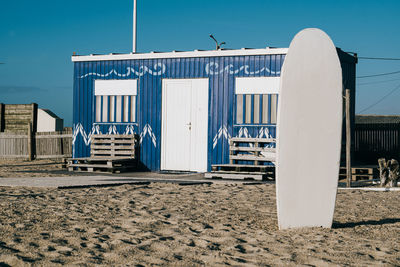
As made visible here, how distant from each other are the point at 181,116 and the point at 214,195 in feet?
19.9

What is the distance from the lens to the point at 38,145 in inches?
880

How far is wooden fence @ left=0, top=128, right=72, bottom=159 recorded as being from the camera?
2191 centimetres

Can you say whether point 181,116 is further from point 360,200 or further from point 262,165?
point 360,200

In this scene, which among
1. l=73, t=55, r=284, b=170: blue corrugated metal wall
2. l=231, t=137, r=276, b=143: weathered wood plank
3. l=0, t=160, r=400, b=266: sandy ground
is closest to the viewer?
l=0, t=160, r=400, b=266: sandy ground

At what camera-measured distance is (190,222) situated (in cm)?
643

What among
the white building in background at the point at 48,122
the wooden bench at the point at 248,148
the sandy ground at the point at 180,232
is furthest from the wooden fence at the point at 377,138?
the white building in background at the point at 48,122

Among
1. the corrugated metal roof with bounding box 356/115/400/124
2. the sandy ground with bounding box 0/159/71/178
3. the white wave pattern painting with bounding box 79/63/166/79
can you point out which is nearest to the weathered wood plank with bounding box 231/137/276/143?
the white wave pattern painting with bounding box 79/63/166/79

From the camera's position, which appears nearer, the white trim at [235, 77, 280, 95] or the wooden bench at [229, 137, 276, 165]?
the wooden bench at [229, 137, 276, 165]

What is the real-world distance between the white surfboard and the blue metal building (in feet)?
26.0

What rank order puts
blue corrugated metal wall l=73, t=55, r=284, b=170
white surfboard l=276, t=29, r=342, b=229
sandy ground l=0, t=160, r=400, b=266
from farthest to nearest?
1. blue corrugated metal wall l=73, t=55, r=284, b=170
2. white surfboard l=276, t=29, r=342, b=229
3. sandy ground l=0, t=160, r=400, b=266

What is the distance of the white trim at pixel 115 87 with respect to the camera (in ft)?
52.3

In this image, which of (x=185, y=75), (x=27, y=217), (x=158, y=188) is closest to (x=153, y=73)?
(x=185, y=75)

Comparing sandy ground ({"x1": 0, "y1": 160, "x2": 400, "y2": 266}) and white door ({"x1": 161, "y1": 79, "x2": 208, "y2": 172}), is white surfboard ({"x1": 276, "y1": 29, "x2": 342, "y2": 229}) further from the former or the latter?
white door ({"x1": 161, "y1": 79, "x2": 208, "y2": 172})

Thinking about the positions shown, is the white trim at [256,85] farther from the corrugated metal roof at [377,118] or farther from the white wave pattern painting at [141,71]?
the corrugated metal roof at [377,118]
